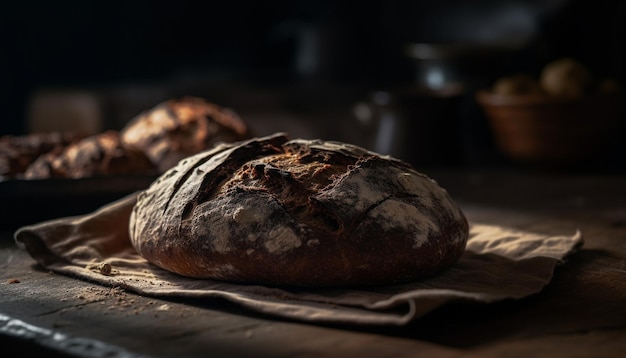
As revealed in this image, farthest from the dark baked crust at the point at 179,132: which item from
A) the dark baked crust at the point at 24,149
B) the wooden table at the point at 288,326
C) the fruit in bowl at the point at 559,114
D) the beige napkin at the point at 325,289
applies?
the fruit in bowl at the point at 559,114

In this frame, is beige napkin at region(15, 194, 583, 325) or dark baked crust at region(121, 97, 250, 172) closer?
beige napkin at region(15, 194, 583, 325)

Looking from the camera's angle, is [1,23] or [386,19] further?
[386,19]

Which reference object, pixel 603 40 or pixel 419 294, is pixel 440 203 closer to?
pixel 419 294

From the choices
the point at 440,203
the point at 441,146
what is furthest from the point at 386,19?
the point at 440,203

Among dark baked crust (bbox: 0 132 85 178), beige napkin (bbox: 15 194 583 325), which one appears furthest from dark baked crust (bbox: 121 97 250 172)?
beige napkin (bbox: 15 194 583 325)

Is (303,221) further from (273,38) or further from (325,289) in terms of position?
(273,38)

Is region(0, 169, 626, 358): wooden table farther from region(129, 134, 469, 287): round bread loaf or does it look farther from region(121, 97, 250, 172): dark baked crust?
region(121, 97, 250, 172): dark baked crust

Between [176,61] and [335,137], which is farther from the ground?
[176,61]
